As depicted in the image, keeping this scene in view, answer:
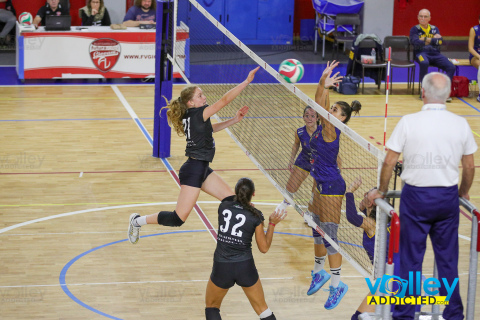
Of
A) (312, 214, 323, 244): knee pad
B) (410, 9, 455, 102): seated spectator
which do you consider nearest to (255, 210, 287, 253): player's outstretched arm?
(312, 214, 323, 244): knee pad

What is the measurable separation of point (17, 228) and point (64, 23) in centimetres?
963

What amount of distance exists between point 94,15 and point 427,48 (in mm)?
9201

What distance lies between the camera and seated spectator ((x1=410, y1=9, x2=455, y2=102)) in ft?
62.6

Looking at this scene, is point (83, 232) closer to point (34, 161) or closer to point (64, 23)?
point (34, 161)

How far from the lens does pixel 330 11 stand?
2306cm

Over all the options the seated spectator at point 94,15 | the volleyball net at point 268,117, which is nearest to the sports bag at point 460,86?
the volleyball net at point 268,117

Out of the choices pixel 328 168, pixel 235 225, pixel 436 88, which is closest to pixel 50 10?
pixel 328 168

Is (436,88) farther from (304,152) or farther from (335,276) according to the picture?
(304,152)

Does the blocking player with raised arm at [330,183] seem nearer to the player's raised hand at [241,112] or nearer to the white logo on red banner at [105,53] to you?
the player's raised hand at [241,112]

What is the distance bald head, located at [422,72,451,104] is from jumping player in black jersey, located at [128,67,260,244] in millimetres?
2878

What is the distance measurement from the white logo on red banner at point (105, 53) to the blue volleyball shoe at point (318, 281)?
12122 millimetres

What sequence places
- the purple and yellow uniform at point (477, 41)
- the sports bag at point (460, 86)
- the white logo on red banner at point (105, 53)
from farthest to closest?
1. the purple and yellow uniform at point (477, 41)
2. the sports bag at point (460, 86)
3. the white logo on red banner at point (105, 53)

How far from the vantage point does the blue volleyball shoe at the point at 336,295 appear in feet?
27.1

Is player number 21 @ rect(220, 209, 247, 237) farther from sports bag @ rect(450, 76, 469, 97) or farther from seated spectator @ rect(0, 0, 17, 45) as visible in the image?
seated spectator @ rect(0, 0, 17, 45)
